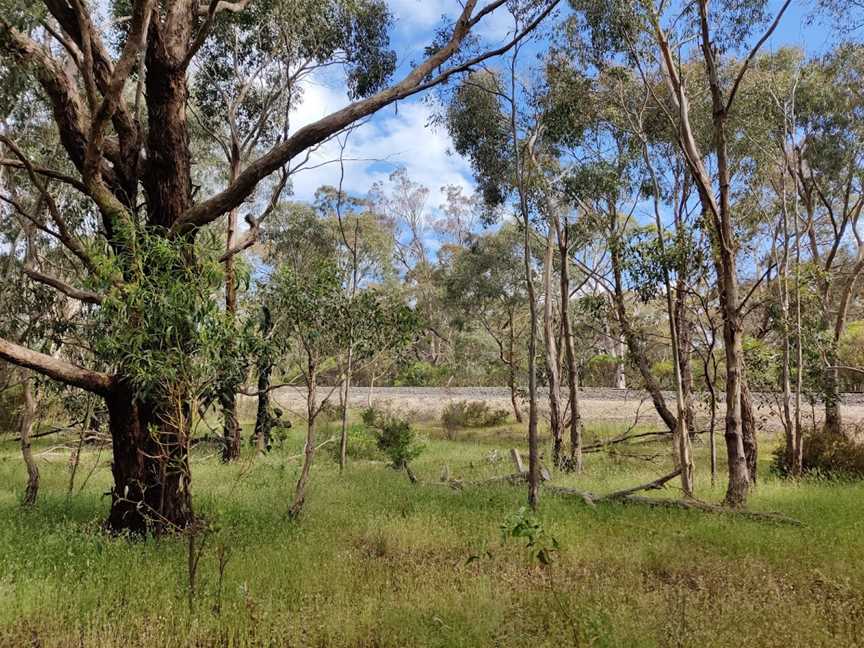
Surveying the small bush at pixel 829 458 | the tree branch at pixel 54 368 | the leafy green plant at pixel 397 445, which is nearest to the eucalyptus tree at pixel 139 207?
the tree branch at pixel 54 368

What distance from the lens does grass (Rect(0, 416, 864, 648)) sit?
4320 mm

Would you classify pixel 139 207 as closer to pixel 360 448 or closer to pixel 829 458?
pixel 360 448

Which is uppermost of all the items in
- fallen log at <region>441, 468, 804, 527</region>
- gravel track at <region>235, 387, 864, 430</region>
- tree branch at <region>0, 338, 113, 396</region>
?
tree branch at <region>0, 338, 113, 396</region>

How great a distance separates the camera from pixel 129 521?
744cm

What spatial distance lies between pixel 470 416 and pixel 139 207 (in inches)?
729

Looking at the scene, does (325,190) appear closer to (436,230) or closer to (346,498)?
(436,230)

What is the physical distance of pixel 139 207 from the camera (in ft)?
25.9

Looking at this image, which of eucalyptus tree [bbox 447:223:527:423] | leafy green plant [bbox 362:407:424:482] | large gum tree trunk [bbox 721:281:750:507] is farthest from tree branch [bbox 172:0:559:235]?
eucalyptus tree [bbox 447:223:527:423]

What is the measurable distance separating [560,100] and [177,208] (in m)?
10.1

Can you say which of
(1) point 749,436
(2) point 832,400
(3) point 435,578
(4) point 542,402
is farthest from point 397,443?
(4) point 542,402

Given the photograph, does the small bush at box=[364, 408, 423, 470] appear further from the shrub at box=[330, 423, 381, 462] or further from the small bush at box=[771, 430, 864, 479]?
the small bush at box=[771, 430, 864, 479]

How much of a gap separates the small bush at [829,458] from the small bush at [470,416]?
12.2 m

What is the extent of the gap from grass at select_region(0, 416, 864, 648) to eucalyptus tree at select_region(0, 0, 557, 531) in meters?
0.86

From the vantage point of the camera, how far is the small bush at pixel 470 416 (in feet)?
80.3
